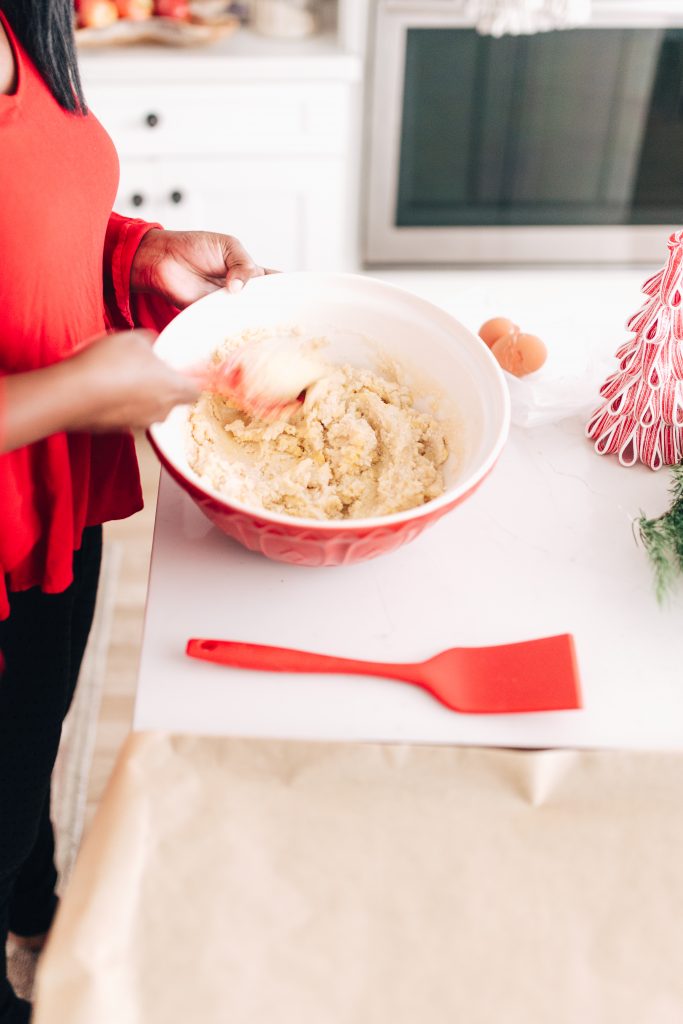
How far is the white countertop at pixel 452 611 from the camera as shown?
2.27 ft

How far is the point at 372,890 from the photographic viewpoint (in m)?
0.60

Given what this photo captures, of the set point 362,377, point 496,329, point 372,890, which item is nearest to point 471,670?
point 372,890

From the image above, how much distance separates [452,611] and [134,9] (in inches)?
65.3

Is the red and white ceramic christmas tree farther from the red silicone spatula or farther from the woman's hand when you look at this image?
the woman's hand

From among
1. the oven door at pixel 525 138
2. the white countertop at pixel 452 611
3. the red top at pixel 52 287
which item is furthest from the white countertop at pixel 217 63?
the white countertop at pixel 452 611

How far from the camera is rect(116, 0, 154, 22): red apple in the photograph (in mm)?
1840

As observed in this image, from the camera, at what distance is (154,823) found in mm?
621

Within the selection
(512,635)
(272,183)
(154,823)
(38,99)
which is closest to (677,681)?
(512,635)

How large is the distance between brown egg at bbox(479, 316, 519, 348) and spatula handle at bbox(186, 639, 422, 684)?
17.3 inches

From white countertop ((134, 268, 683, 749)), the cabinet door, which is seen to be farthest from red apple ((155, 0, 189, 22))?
white countertop ((134, 268, 683, 749))

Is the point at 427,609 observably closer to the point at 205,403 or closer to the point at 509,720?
the point at 509,720

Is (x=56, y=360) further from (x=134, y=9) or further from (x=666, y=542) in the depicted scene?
(x=134, y=9)

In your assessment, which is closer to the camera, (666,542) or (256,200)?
(666,542)

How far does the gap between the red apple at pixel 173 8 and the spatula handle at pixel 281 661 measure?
167cm
